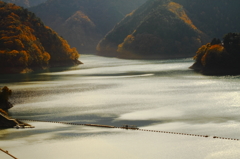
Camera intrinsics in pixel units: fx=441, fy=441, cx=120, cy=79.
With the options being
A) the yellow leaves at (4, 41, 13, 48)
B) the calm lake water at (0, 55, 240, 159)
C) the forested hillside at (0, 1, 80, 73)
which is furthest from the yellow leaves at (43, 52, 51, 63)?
the calm lake water at (0, 55, 240, 159)

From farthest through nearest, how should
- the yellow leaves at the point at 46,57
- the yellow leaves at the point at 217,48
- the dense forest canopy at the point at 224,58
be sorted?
the yellow leaves at the point at 46,57 → the yellow leaves at the point at 217,48 → the dense forest canopy at the point at 224,58

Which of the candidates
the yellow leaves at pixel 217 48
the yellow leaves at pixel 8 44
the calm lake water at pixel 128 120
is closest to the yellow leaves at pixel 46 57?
the yellow leaves at pixel 8 44

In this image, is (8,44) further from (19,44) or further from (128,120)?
(128,120)

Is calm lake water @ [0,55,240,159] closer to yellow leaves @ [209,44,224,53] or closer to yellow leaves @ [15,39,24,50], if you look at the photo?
yellow leaves @ [209,44,224,53]

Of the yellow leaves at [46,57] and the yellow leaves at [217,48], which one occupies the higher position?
the yellow leaves at [46,57]

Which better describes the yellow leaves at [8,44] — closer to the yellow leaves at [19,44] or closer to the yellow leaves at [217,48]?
the yellow leaves at [19,44]
